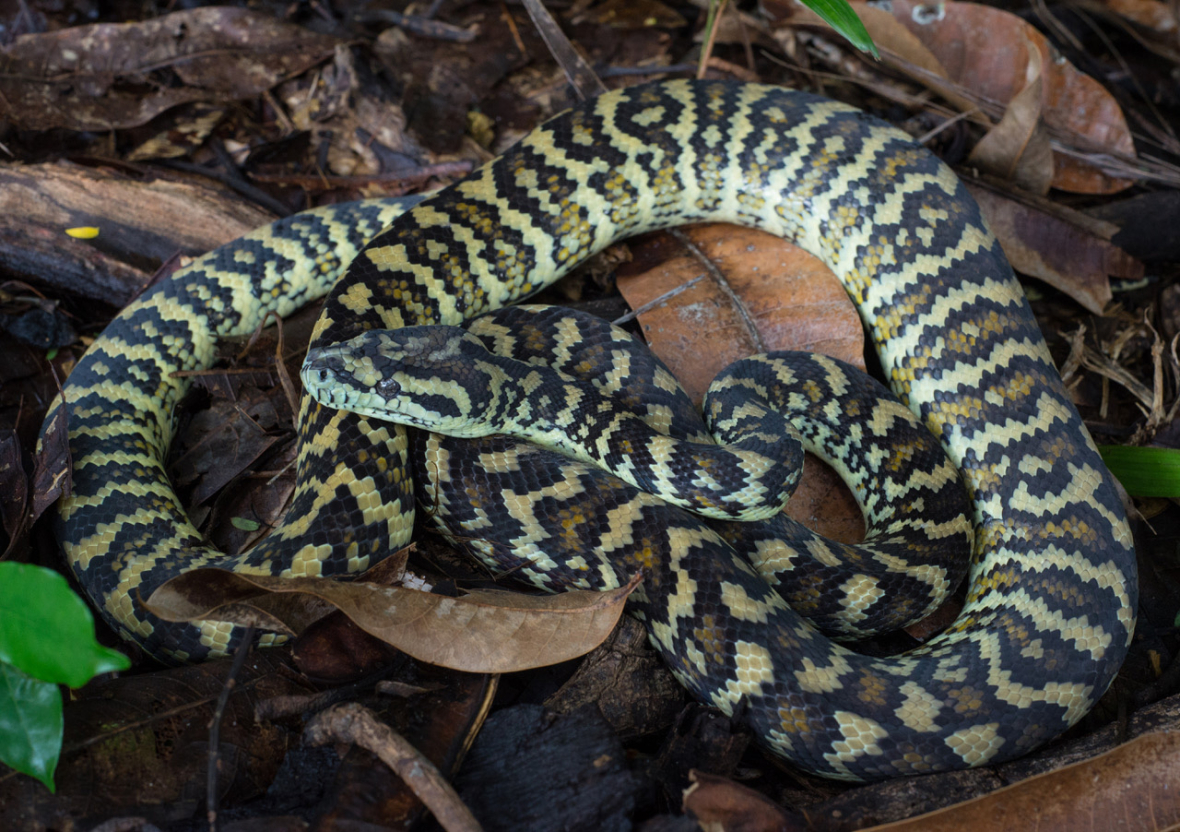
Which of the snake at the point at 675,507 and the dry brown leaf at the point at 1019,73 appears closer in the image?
the snake at the point at 675,507

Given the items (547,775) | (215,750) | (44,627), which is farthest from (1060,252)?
(44,627)

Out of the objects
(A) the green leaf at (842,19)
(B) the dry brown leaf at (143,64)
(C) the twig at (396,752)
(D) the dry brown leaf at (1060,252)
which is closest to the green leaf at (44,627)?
(C) the twig at (396,752)

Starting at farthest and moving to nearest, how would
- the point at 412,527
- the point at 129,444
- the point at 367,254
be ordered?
the point at 367,254, the point at 129,444, the point at 412,527

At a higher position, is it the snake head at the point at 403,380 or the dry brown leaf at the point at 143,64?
the dry brown leaf at the point at 143,64

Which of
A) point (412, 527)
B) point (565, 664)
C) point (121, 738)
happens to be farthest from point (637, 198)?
point (121, 738)

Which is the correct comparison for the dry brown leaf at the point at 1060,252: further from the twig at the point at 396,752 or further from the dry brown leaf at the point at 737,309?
the twig at the point at 396,752

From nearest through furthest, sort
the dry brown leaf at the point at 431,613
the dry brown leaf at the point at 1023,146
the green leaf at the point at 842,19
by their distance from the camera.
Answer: the dry brown leaf at the point at 431,613
the green leaf at the point at 842,19
the dry brown leaf at the point at 1023,146

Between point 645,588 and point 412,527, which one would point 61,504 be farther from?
point 645,588

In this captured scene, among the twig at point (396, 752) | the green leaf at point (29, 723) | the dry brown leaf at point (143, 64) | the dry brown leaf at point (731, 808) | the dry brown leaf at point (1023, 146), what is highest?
the dry brown leaf at point (143, 64)
